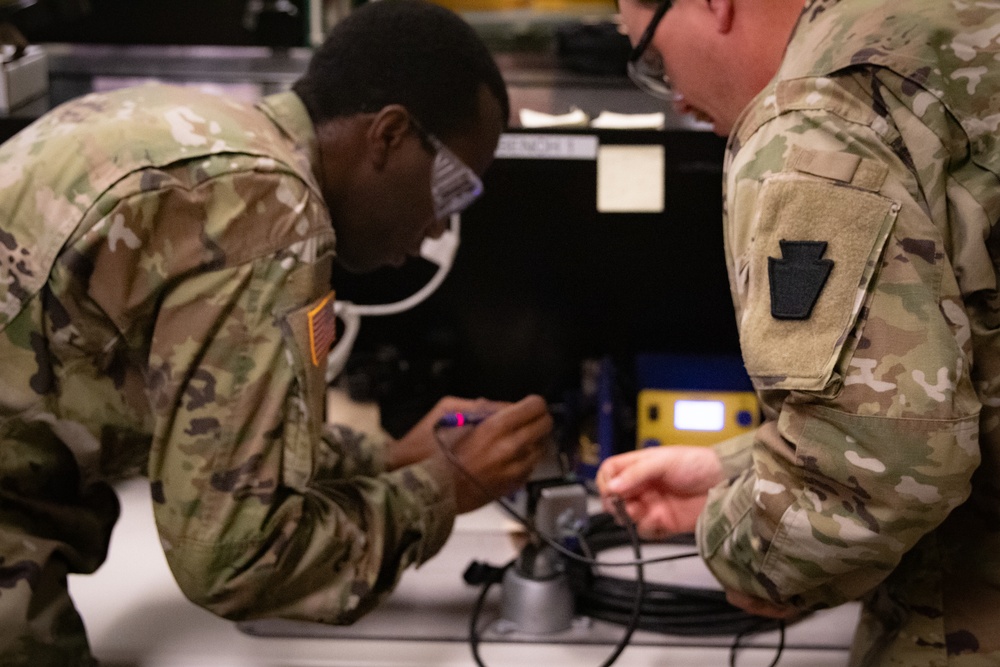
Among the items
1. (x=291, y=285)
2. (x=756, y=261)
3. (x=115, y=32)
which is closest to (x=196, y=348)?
(x=291, y=285)

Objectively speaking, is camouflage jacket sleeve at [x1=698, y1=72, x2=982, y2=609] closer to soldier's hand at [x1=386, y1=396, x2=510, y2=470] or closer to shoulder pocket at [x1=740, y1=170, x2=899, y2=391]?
shoulder pocket at [x1=740, y1=170, x2=899, y2=391]

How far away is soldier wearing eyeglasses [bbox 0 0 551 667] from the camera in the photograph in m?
1.03

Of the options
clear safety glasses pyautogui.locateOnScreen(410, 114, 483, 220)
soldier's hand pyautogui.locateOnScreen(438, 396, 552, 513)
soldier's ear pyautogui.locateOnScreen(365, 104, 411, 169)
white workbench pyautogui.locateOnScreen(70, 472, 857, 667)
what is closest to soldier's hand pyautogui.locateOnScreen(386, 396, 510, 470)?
soldier's hand pyautogui.locateOnScreen(438, 396, 552, 513)

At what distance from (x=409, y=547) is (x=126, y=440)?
0.33 m

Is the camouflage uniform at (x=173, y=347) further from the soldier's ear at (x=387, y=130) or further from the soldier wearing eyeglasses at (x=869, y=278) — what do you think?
the soldier wearing eyeglasses at (x=869, y=278)

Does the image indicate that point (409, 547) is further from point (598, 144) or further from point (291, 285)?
point (598, 144)

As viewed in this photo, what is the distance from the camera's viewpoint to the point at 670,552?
59.2 inches

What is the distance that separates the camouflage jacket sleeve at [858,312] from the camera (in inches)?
32.1

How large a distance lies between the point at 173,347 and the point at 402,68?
44 cm

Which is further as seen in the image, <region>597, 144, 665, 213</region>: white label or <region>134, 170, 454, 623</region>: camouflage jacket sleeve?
<region>597, 144, 665, 213</region>: white label

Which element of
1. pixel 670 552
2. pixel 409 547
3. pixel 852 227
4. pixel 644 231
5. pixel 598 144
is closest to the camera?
pixel 852 227

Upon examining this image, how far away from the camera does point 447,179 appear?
4.36ft

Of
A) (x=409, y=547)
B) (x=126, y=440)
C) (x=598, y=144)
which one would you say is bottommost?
(x=409, y=547)

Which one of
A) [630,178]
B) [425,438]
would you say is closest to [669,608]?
[425,438]
